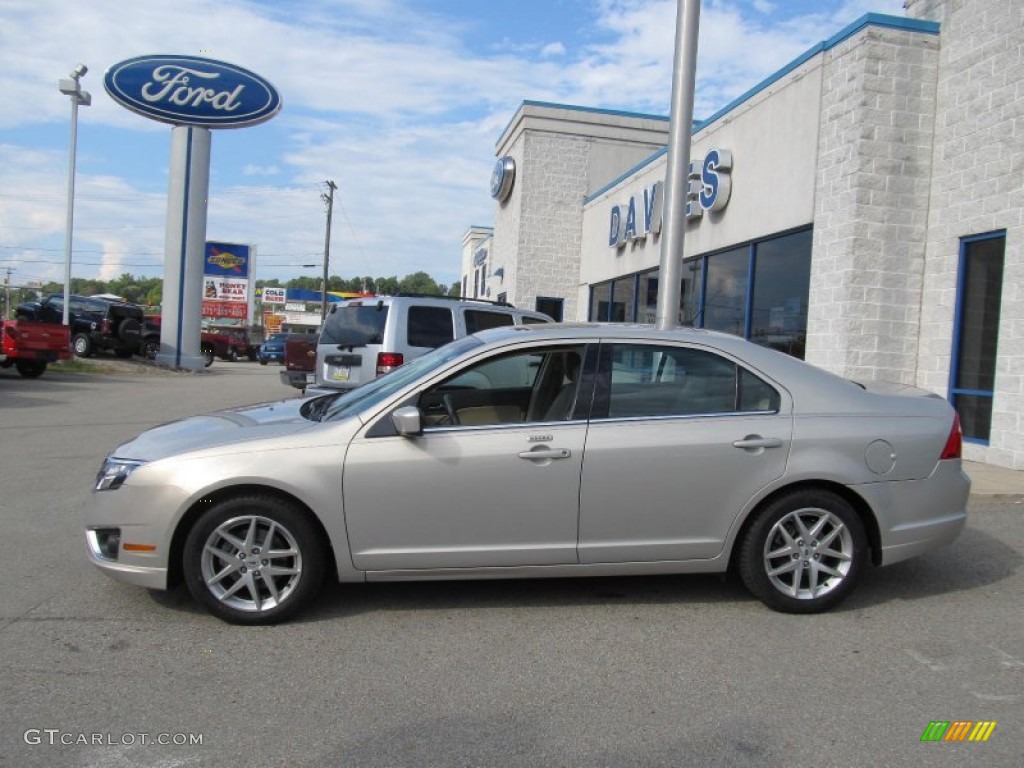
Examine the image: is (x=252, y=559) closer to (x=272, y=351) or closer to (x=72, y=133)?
(x=72, y=133)

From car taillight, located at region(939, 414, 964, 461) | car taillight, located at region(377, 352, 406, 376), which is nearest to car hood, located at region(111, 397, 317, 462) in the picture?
car taillight, located at region(939, 414, 964, 461)

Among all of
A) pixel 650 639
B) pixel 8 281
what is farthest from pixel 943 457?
pixel 8 281

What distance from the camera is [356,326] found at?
9.78 metres

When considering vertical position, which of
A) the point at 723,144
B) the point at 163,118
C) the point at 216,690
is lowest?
the point at 216,690

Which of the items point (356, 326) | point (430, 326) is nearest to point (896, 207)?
point (430, 326)

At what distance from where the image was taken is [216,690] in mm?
3543

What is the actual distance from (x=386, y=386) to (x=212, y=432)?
1.00 metres

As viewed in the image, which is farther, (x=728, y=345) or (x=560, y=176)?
(x=560, y=176)

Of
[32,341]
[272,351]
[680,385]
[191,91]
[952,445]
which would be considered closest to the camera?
[680,385]

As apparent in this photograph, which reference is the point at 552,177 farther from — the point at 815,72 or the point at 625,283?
the point at 815,72

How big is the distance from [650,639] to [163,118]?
2611 cm

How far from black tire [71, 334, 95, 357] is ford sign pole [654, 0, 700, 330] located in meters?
24.6

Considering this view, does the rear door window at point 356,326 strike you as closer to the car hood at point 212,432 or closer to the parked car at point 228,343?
the car hood at point 212,432

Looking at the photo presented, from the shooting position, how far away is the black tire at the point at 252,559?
415cm
